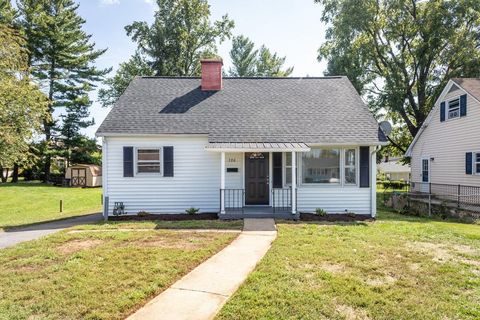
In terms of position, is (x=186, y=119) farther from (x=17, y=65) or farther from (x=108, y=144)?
(x=17, y=65)

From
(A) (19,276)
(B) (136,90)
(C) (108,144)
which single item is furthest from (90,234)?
(B) (136,90)

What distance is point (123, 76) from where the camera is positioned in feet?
105

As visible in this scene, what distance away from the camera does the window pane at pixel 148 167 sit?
11617 mm

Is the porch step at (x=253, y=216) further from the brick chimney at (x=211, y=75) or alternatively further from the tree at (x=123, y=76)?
the tree at (x=123, y=76)

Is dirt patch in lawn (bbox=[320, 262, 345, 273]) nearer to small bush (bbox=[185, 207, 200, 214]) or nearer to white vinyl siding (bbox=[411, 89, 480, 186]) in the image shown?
small bush (bbox=[185, 207, 200, 214])

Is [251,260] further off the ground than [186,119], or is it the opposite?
[186,119]

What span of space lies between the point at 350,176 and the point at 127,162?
28.1 ft

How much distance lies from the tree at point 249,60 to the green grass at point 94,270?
32182 millimetres

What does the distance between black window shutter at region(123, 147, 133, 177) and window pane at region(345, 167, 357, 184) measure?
825cm

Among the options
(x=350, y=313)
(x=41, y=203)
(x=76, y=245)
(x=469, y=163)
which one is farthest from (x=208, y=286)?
(x=41, y=203)

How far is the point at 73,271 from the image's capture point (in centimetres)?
527

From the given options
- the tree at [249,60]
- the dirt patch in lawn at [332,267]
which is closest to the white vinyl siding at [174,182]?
the dirt patch in lawn at [332,267]

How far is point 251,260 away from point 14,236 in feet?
24.2

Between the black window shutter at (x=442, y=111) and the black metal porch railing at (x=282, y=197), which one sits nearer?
the black metal porch railing at (x=282, y=197)
